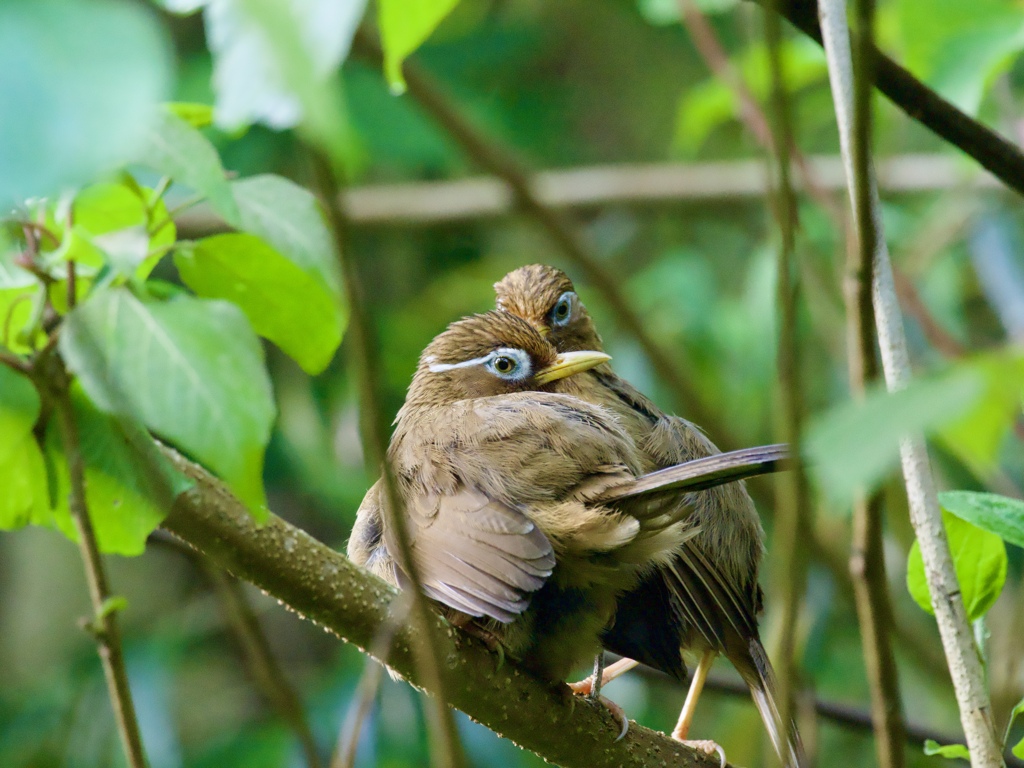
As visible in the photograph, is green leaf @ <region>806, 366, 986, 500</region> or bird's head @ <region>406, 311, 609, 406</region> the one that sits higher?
bird's head @ <region>406, 311, 609, 406</region>

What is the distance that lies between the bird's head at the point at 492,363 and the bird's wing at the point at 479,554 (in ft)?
3.18

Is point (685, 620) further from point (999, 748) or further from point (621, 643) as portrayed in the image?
point (999, 748)

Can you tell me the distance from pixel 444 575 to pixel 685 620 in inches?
35.3

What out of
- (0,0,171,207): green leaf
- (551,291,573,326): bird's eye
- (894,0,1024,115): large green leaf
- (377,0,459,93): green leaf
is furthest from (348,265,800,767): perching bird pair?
(0,0,171,207): green leaf

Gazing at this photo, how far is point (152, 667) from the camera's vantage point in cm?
543

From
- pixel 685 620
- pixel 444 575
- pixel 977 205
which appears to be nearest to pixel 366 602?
pixel 444 575

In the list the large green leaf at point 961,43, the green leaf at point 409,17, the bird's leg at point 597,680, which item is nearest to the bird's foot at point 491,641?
the bird's leg at point 597,680

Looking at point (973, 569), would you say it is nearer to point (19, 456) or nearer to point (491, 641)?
point (491, 641)

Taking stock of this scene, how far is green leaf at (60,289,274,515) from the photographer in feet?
5.08

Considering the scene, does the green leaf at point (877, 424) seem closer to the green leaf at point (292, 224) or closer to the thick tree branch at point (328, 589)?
the green leaf at point (292, 224)

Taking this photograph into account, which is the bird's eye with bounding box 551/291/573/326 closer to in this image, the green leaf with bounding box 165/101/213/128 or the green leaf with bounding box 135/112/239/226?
the green leaf with bounding box 165/101/213/128

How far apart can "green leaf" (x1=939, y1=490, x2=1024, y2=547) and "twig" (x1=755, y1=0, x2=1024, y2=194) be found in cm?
65

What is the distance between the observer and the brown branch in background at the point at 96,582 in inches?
67.7

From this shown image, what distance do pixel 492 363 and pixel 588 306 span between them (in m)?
3.43
